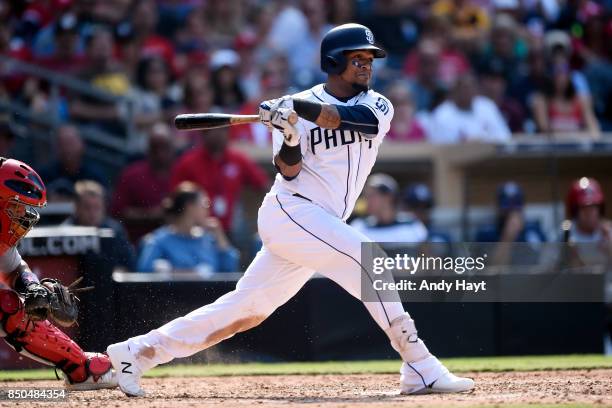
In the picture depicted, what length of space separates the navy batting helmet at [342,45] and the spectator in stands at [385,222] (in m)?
3.79

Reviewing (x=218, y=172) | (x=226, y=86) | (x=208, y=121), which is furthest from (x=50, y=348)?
(x=226, y=86)

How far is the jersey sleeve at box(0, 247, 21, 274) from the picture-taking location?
6.25 m

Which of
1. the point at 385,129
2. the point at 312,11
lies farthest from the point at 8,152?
the point at 385,129

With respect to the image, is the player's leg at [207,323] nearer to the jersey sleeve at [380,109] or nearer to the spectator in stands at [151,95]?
the jersey sleeve at [380,109]

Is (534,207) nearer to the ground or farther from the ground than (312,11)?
nearer to the ground

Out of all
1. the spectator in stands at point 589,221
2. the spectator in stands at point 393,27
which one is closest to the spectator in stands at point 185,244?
the spectator in stands at point 589,221

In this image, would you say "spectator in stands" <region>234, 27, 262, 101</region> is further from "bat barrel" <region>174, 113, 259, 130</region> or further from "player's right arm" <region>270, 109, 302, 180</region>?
"player's right arm" <region>270, 109, 302, 180</region>

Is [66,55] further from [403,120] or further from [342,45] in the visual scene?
[342,45]

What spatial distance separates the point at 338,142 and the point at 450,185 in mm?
5850

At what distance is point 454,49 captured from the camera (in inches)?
550

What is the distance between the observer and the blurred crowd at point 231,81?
33.9 feet

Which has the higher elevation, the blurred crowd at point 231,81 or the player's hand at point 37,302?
the blurred crowd at point 231,81

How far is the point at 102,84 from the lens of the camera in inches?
466

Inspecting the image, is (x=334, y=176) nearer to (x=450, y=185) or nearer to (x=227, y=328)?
(x=227, y=328)
